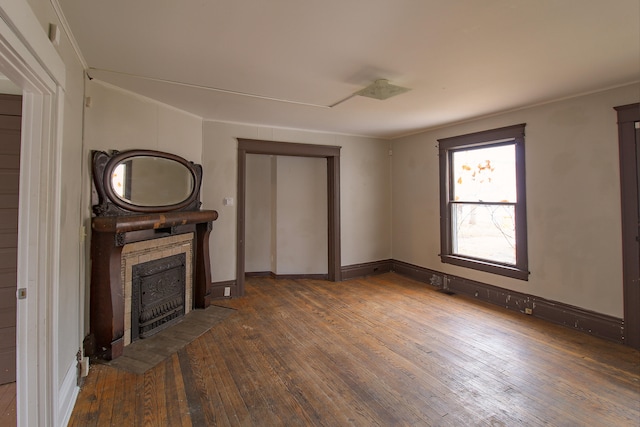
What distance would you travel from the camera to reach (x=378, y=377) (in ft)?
8.02

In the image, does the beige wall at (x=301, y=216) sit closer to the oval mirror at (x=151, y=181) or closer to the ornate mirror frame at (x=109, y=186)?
the oval mirror at (x=151, y=181)

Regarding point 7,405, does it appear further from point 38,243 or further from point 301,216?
point 301,216

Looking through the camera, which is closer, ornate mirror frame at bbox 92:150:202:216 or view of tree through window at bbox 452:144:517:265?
ornate mirror frame at bbox 92:150:202:216

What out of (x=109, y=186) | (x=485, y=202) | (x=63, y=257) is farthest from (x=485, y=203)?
(x=63, y=257)

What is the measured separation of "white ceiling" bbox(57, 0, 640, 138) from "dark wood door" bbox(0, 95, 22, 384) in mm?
686

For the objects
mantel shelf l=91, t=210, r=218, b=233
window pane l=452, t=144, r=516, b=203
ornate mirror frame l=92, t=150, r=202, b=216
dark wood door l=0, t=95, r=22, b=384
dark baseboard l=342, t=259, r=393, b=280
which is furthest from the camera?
dark baseboard l=342, t=259, r=393, b=280

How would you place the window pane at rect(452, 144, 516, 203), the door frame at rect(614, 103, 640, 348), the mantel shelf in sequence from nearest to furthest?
1. the mantel shelf
2. the door frame at rect(614, 103, 640, 348)
3. the window pane at rect(452, 144, 516, 203)

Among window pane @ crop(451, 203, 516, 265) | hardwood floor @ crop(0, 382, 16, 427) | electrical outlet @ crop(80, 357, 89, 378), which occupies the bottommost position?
hardwood floor @ crop(0, 382, 16, 427)

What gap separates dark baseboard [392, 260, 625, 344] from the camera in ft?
10.0

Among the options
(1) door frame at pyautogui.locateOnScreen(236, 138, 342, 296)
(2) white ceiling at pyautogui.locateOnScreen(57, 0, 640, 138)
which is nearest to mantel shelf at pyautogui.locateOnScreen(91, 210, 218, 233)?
(1) door frame at pyautogui.locateOnScreen(236, 138, 342, 296)

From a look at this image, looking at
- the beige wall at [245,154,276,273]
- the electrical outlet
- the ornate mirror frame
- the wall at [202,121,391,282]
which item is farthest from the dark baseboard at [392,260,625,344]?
the electrical outlet

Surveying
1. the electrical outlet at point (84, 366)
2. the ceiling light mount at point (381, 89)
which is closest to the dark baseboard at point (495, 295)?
the electrical outlet at point (84, 366)

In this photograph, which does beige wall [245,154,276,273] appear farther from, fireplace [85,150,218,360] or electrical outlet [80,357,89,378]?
electrical outlet [80,357,89,378]

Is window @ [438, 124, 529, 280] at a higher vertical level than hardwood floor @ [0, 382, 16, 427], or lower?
higher
